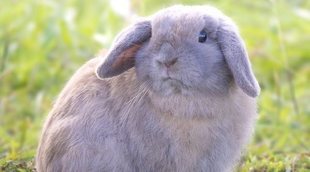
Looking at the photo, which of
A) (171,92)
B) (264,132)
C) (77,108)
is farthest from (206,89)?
(264,132)

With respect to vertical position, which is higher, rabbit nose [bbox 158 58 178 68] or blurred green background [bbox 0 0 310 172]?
rabbit nose [bbox 158 58 178 68]

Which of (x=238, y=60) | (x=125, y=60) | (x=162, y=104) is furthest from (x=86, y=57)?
(x=238, y=60)

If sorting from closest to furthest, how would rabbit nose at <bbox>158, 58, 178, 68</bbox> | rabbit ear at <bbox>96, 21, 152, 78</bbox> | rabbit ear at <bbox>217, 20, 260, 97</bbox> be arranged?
1. rabbit nose at <bbox>158, 58, 178, 68</bbox>
2. rabbit ear at <bbox>217, 20, 260, 97</bbox>
3. rabbit ear at <bbox>96, 21, 152, 78</bbox>

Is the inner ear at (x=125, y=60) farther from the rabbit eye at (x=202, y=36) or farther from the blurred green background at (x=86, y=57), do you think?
the blurred green background at (x=86, y=57)

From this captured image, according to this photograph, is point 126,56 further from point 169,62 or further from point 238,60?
point 238,60

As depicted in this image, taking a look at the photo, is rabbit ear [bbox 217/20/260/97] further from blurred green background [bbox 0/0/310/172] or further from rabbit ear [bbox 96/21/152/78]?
blurred green background [bbox 0/0/310/172]

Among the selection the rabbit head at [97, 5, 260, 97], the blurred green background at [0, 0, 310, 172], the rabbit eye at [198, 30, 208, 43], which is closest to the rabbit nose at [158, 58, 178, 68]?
the rabbit head at [97, 5, 260, 97]

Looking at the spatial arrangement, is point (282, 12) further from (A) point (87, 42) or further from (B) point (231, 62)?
(B) point (231, 62)
